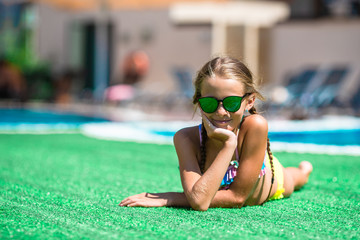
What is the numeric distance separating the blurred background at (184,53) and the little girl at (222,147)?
316 inches

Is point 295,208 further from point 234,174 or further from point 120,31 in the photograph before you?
point 120,31

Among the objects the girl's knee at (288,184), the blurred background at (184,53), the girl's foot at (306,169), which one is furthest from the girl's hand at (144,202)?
the blurred background at (184,53)

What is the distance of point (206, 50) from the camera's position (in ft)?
58.1

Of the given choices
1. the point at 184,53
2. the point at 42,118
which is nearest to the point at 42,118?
the point at 42,118

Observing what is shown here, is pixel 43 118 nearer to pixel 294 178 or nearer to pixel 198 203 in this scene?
pixel 294 178

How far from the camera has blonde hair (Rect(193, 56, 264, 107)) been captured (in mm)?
2795

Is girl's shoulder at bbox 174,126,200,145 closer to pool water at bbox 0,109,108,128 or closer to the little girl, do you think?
the little girl

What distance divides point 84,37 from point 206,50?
6.17 metres

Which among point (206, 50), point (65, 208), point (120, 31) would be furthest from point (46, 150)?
point (120, 31)

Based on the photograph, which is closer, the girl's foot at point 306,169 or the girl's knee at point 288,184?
the girl's knee at point 288,184

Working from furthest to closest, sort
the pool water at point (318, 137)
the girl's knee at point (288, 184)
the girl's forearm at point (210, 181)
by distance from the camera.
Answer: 1. the pool water at point (318, 137)
2. the girl's knee at point (288, 184)
3. the girl's forearm at point (210, 181)

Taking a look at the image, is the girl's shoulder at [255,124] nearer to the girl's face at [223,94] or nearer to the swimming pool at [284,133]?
the girl's face at [223,94]

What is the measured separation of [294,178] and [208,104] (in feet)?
3.42

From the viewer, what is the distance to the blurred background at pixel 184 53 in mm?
13250
